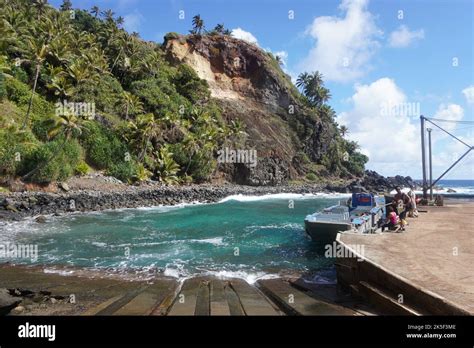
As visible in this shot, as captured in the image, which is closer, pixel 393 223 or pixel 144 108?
pixel 393 223

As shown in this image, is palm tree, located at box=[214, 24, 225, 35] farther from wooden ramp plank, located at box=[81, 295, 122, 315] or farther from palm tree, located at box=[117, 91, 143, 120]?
wooden ramp plank, located at box=[81, 295, 122, 315]

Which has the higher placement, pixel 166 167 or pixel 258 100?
pixel 258 100

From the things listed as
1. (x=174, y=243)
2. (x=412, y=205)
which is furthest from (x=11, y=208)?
(x=412, y=205)

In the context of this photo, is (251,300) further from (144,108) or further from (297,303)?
(144,108)

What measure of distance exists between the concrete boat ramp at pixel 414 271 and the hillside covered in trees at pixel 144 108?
120 ft

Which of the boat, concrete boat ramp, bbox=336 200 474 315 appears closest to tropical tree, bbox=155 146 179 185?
the boat

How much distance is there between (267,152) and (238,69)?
1100 inches

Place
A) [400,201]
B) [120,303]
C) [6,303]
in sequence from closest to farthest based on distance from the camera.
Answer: [6,303], [120,303], [400,201]

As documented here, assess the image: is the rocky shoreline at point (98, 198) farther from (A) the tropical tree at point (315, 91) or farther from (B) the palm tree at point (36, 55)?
(A) the tropical tree at point (315, 91)

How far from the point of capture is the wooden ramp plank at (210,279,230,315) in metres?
9.33

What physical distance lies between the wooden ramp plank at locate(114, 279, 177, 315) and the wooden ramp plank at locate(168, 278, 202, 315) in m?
0.48

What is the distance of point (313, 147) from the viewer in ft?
320

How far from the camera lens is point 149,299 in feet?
34.7

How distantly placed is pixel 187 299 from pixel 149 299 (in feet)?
3.81
